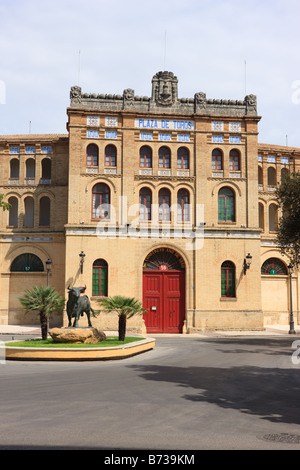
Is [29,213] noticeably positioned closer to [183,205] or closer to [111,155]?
[111,155]

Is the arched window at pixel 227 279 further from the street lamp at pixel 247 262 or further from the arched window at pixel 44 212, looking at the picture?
the arched window at pixel 44 212

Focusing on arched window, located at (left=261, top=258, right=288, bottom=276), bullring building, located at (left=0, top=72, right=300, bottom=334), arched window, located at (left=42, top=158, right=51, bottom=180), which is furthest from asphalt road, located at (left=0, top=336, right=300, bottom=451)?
arched window, located at (left=42, top=158, right=51, bottom=180)

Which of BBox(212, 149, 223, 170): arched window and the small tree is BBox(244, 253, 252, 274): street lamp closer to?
BBox(212, 149, 223, 170): arched window

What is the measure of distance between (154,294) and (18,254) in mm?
10179

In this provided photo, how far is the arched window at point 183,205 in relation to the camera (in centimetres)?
3231

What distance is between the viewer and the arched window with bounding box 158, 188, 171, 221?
32219mm

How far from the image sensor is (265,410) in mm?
9594

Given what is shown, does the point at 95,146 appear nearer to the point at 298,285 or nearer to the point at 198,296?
the point at 198,296

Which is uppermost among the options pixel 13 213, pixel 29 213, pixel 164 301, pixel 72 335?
pixel 29 213

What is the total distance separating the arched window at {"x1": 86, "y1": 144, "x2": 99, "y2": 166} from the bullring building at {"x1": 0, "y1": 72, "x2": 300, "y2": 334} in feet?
0.23

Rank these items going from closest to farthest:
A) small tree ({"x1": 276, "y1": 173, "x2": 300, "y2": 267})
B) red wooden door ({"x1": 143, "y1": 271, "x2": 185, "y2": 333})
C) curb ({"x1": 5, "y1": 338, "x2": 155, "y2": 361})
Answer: curb ({"x1": 5, "y1": 338, "x2": 155, "y2": 361}), small tree ({"x1": 276, "y1": 173, "x2": 300, "y2": 267}), red wooden door ({"x1": 143, "y1": 271, "x2": 185, "y2": 333})

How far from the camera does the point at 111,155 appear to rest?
106 ft

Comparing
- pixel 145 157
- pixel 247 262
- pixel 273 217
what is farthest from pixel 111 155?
pixel 273 217

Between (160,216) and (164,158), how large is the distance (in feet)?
12.7
